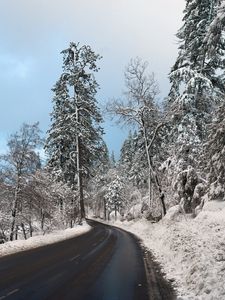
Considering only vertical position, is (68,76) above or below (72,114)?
above

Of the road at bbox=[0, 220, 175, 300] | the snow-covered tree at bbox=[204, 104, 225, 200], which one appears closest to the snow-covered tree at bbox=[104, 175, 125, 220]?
the snow-covered tree at bbox=[204, 104, 225, 200]

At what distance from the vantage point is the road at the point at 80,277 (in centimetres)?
975

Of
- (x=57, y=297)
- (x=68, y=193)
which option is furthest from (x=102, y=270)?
(x=68, y=193)

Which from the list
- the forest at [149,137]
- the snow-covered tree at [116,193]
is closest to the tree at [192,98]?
the forest at [149,137]

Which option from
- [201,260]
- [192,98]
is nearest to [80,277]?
[201,260]

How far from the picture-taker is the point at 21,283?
11.0 m

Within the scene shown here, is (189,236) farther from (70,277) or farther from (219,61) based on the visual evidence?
(219,61)

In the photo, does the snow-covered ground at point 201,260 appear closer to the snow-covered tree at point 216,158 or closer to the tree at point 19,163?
the snow-covered tree at point 216,158

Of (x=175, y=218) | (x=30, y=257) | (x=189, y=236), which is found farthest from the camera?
(x=175, y=218)

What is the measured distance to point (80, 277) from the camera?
12.1 metres

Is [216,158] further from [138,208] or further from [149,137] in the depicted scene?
[138,208]

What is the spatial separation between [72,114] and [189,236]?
1143 inches

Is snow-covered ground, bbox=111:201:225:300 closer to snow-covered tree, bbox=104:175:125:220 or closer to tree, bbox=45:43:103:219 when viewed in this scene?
tree, bbox=45:43:103:219

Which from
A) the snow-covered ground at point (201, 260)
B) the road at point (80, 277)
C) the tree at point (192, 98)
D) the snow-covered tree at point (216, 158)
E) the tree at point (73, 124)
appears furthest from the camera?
the tree at point (73, 124)
